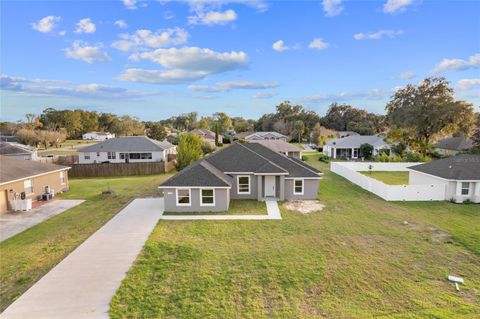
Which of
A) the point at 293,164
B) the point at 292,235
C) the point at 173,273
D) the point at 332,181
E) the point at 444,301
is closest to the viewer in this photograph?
the point at 444,301

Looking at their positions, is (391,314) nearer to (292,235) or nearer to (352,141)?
(292,235)

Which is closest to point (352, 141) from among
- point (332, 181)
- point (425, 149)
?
point (425, 149)

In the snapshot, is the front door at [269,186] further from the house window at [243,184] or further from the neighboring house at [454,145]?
the neighboring house at [454,145]

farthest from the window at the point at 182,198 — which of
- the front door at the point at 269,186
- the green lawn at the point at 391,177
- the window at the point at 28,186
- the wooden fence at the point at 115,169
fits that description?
the green lawn at the point at 391,177

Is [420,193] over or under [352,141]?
under

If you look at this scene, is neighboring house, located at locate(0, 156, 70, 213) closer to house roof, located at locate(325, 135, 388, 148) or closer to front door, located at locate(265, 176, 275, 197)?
front door, located at locate(265, 176, 275, 197)

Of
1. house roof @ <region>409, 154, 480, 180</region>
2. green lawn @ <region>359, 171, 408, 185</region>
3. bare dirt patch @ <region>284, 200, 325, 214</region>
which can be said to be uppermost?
house roof @ <region>409, 154, 480, 180</region>

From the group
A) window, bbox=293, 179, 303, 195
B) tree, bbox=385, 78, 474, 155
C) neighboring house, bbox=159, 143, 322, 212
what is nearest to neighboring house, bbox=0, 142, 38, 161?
neighboring house, bbox=159, 143, 322, 212
